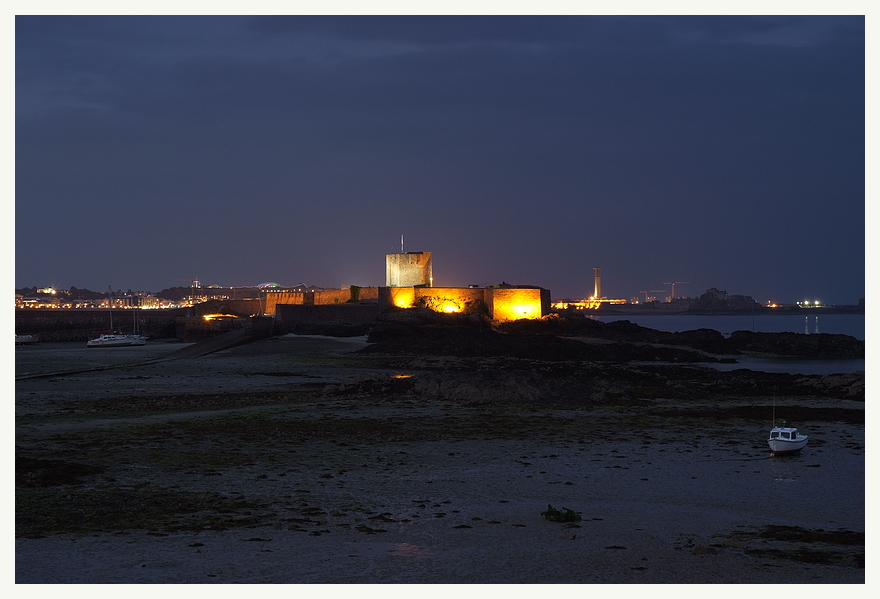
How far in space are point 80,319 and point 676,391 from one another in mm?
43370

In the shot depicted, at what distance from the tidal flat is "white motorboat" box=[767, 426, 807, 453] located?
0.59 ft

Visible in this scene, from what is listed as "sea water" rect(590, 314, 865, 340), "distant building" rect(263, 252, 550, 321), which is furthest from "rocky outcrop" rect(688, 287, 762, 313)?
"distant building" rect(263, 252, 550, 321)

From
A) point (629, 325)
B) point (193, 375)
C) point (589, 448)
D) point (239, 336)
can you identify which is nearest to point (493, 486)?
point (589, 448)

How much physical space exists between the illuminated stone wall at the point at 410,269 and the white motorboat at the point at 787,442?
39392mm

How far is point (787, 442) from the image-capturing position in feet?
35.8

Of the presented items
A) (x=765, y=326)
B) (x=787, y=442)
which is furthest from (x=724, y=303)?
(x=787, y=442)

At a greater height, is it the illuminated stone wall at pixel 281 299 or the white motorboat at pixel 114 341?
the illuminated stone wall at pixel 281 299

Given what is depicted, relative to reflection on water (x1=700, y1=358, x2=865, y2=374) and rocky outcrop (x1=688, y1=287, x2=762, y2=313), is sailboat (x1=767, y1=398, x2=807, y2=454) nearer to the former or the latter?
reflection on water (x1=700, y1=358, x2=865, y2=374)

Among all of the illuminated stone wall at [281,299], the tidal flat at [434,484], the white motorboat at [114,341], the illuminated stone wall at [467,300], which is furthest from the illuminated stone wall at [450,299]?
the tidal flat at [434,484]

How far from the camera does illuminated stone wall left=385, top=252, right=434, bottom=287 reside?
165ft

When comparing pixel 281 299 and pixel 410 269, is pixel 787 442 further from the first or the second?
pixel 281 299

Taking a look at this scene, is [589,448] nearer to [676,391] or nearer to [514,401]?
[514,401]

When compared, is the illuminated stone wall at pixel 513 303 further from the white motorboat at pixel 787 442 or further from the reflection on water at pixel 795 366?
the white motorboat at pixel 787 442

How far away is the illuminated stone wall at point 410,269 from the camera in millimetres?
50188
